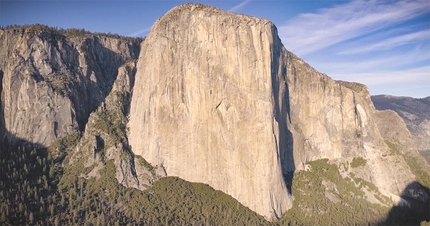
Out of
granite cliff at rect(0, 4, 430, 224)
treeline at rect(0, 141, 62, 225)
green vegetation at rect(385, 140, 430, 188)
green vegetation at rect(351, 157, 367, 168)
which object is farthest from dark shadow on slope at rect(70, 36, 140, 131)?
green vegetation at rect(385, 140, 430, 188)

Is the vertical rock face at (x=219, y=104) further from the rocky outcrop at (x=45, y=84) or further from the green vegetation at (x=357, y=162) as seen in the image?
the rocky outcrop at (x=45, y=84)

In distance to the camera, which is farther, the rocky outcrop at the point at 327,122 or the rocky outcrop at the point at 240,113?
the rocky outcrop at the point at 327,122

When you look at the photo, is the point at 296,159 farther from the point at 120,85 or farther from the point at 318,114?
the point at 120,85

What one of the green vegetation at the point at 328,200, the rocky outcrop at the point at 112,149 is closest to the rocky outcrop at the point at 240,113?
the green vegetation at the point at 328,200

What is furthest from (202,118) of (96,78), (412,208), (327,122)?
(412,208)

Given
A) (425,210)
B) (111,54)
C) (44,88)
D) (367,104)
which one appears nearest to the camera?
(425,210)

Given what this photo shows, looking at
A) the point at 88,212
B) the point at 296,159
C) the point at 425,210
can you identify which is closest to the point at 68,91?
the point at 88,212

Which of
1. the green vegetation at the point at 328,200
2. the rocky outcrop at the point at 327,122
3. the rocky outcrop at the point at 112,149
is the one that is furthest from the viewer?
the rocky outcrop at the point at 327,122
